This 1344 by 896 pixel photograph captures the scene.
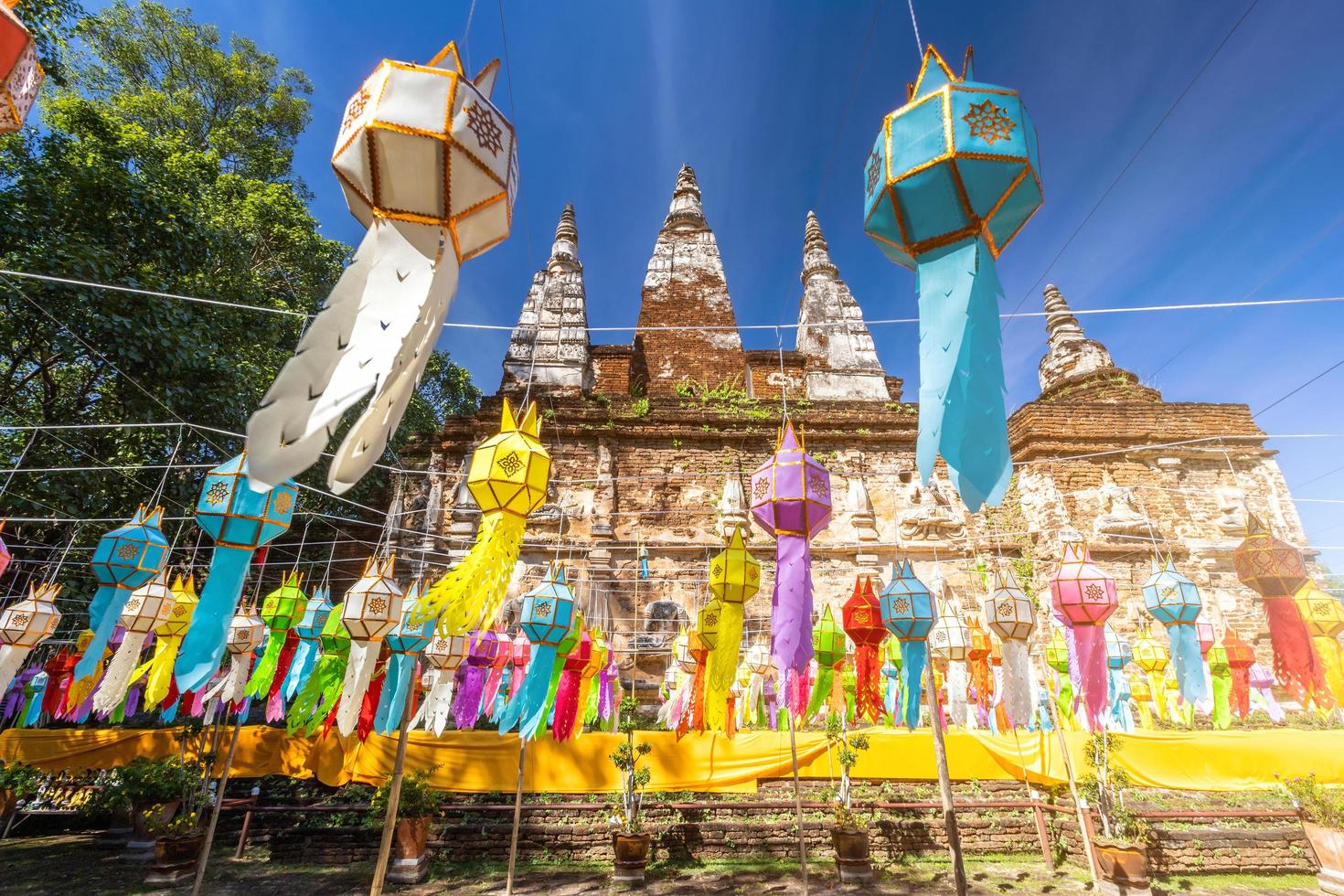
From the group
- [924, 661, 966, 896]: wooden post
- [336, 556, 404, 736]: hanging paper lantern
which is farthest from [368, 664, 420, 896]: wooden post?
[924, 661, 966, 896]: wooden post

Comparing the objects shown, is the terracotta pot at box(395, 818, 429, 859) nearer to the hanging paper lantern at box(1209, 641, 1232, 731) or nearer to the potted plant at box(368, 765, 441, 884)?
the potted plant at box(368, 765, 441, 884)

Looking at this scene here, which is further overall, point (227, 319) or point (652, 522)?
point (652, 522)

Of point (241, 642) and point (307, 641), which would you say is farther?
point (307, 641)

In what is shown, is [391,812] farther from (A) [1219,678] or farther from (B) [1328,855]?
(A) [1219,678]

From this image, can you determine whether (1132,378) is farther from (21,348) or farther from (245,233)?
(21,348)

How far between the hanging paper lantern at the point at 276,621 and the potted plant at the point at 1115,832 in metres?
7.53

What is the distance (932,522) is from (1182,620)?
15.0 feet

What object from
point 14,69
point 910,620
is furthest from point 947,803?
point 14,69

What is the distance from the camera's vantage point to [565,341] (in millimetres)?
12148

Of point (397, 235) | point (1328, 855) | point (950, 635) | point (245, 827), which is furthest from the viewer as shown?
point (245, 827)

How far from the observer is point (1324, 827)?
5.54 metres

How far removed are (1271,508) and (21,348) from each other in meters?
18.4

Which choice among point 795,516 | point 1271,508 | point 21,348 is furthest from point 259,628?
point 1271,508

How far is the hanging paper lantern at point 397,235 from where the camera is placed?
5.57ft
